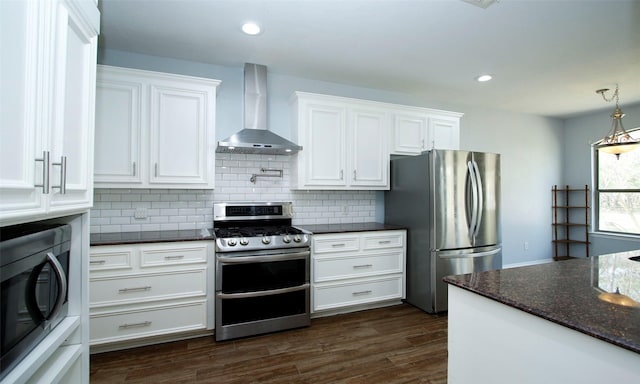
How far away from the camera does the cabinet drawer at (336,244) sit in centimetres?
304

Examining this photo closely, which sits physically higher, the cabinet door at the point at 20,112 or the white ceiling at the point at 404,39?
the white ceiling at the point at 404,39

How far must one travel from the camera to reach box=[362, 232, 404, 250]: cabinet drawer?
10.7ft

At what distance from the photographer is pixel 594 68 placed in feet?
10.7

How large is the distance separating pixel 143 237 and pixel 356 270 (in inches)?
78.8

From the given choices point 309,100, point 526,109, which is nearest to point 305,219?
point 309,100

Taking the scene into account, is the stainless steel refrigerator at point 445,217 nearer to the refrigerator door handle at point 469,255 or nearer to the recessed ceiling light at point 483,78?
the refrigerator door handle at point 469,255

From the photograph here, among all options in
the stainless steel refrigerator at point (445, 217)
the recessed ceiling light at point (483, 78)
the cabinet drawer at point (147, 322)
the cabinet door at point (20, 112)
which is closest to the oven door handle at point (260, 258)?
the cabinet drawer at point (147, 322)

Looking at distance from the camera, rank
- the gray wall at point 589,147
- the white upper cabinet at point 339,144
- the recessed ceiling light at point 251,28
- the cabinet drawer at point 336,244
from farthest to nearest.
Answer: the gray wall at point 589,147, the white upper cabinet at point 339,144, the cabinet drawer at point 336,244, the recessed ceiling light at point 251,28

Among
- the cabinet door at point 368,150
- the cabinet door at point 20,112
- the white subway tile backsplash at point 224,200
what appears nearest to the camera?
the cabinet door at point 20,112

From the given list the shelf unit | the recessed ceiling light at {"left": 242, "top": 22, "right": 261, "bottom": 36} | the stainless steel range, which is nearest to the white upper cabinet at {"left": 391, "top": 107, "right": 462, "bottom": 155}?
the stainless steel range

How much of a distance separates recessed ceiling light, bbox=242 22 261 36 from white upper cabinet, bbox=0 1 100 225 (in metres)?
1.33

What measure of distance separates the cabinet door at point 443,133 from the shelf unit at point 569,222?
→ 2766 mm

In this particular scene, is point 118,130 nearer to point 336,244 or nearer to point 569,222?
point 336,244

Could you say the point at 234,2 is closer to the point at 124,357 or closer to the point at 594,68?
the point at 124,357
